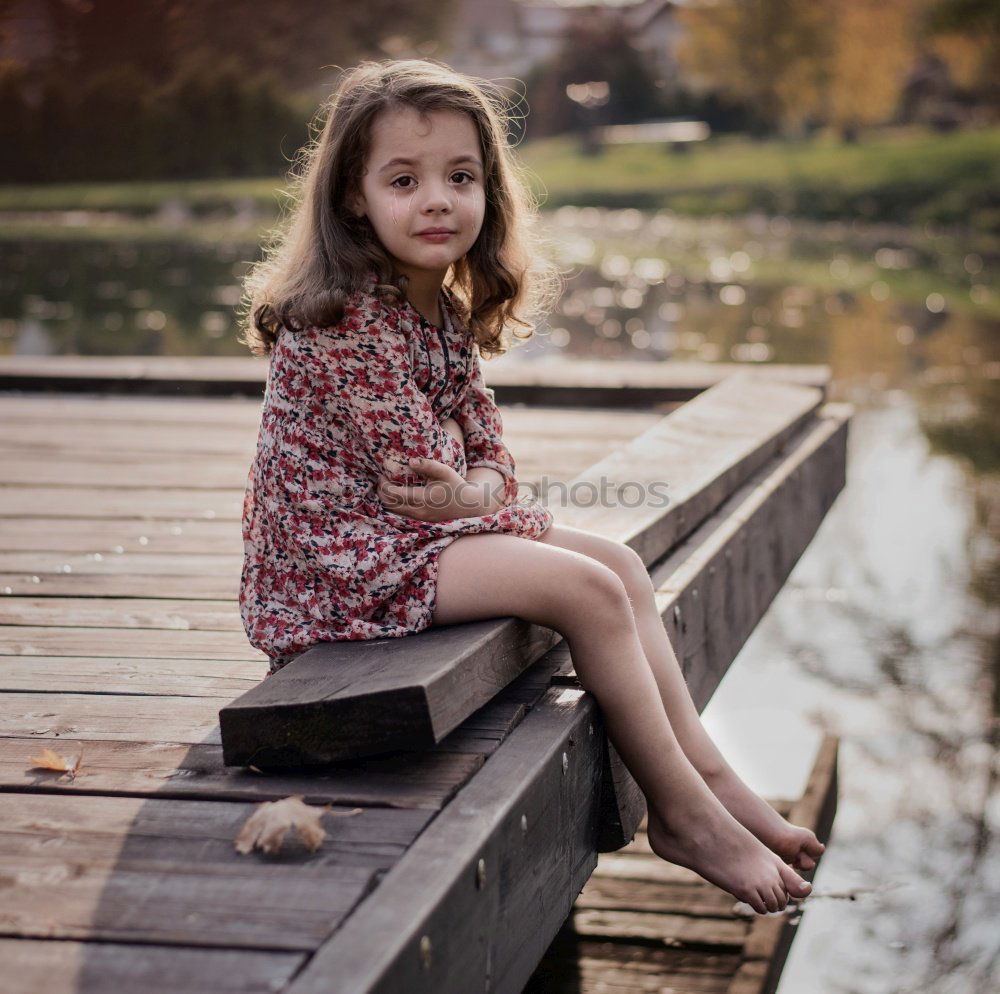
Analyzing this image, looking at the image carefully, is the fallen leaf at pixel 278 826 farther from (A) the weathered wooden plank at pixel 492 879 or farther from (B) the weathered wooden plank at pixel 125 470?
(B) the weathered wooden plank at pixel 125 470

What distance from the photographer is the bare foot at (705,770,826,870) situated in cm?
206

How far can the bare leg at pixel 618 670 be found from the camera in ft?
6.08

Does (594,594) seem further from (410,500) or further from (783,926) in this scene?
(783,926)

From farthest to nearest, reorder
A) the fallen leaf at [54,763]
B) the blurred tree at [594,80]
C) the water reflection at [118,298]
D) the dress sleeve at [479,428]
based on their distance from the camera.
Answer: the blurred tree at [594,80]
the water reflection at [118,298]
the dress sleeve at [479,428]
the fallen leaf at [54,763]

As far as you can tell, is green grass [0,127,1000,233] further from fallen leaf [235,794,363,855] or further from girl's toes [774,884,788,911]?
fallen leaf [235,794,363,855]

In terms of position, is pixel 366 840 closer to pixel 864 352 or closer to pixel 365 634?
pixel 365 634

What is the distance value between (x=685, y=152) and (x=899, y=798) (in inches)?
1207

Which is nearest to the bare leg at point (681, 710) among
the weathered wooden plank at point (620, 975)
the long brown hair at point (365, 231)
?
the long brown hair at point (365, 231)

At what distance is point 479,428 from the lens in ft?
7.15

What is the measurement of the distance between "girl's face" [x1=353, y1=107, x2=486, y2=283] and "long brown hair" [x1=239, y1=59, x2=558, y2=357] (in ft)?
0.07

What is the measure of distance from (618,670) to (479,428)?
18.8 inches

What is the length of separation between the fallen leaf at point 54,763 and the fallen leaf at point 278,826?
1.06 ft

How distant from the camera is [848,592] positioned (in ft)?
18.7

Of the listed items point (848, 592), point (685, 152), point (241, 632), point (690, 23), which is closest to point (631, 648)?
point (241, 632)
